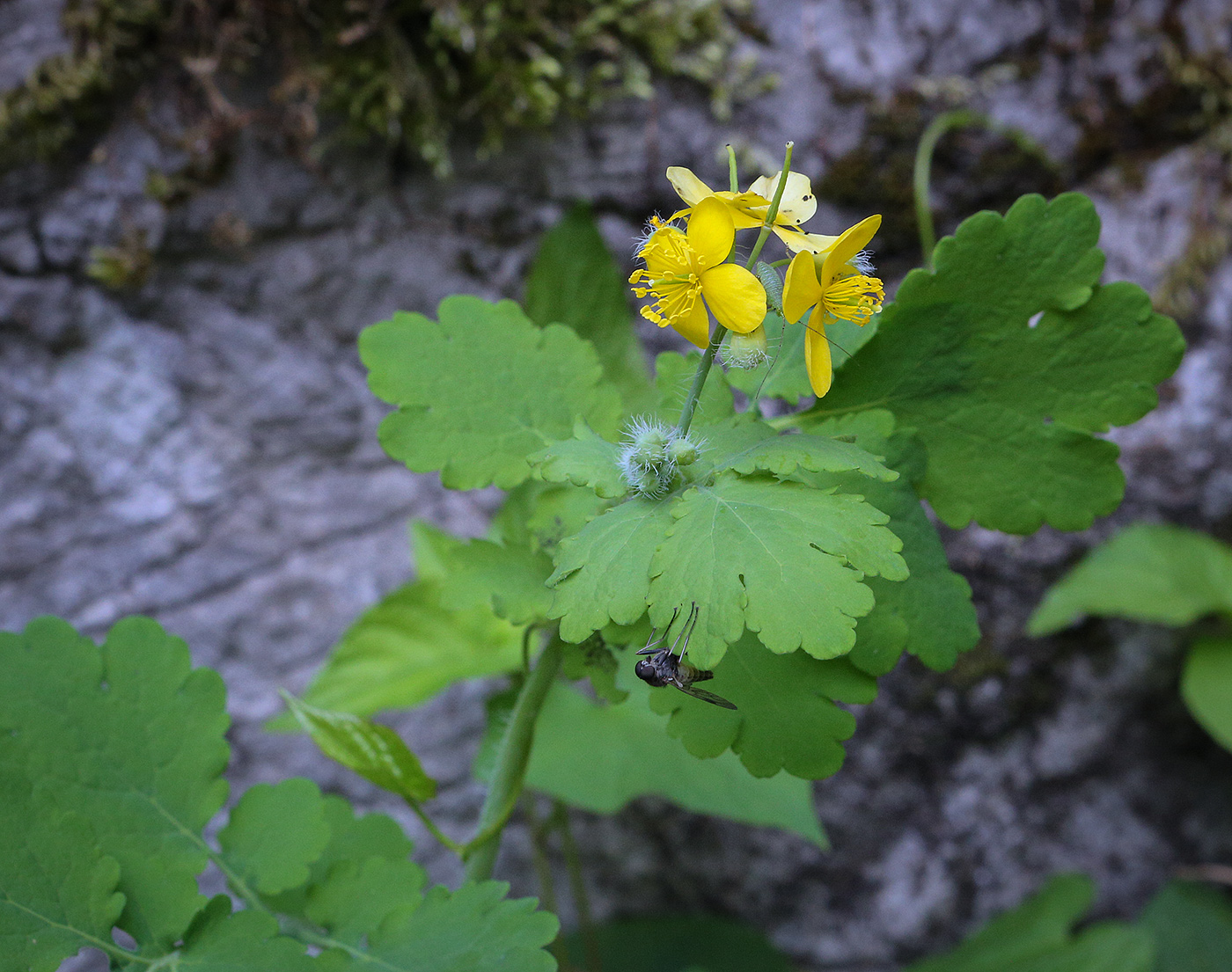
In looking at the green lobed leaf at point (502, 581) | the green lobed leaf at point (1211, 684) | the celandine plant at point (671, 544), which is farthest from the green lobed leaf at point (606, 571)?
the green lobed leaf at point (1211, 684)

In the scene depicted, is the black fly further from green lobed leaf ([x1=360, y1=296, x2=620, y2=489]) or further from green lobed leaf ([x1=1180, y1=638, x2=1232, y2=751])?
green lobed leaf ([x1=1180, y1=638, x2=1232, y2=751])

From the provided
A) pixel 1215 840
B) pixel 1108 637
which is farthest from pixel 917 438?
pixel 1215 840

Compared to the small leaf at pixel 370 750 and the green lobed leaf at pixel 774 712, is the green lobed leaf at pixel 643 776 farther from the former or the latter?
the green lobed leaf at pixel 774 712

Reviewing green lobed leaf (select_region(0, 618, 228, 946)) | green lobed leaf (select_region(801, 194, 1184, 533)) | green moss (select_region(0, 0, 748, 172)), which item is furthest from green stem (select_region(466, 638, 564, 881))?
green moss (select_region(0, 0, 748, 172))

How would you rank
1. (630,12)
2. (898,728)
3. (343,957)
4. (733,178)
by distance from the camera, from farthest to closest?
(898,728)
(630,12)
(343,957)
(733,178)

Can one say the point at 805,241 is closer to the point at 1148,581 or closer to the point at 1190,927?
A: the point at 1148,581

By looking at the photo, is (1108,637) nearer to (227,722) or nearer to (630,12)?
(630,12)
